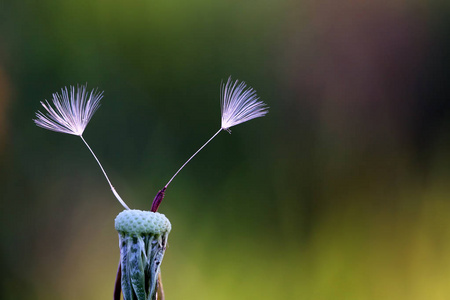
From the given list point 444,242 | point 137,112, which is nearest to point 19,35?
point 137,112

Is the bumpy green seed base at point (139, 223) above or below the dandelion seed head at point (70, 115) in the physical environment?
below

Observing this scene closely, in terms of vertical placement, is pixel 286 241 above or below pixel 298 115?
below

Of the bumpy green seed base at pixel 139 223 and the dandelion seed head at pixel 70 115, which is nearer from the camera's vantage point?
the bumpy green seed base at pixel 139 223

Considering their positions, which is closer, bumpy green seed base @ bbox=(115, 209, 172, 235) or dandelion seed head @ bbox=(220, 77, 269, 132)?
bumpy green seed base @ bbox=(115, 209, 172, 235)

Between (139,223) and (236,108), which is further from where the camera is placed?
(236,108)

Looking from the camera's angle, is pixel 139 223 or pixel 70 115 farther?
pixel 70 115

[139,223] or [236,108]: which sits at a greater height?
[236,108]

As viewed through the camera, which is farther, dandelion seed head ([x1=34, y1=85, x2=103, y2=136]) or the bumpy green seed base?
dandelion seed head ([x1=34, y1=85, x2=103, y2=136])

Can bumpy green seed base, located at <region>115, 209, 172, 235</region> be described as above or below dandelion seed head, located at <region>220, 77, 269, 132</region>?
below

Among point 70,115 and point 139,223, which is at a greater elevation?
point 70,115

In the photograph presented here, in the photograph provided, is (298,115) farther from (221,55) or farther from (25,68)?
(25,68)

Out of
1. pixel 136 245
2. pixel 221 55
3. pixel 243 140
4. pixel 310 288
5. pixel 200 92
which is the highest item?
pixel 221 55
